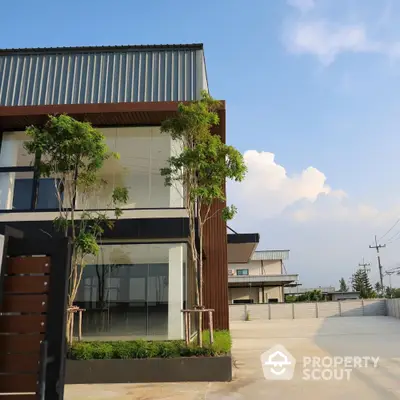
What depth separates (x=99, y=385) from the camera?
6.26 meters

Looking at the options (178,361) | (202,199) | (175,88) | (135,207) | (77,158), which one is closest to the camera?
(178,361)

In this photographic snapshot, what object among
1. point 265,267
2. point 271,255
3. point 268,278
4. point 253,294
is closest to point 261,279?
point 268,278

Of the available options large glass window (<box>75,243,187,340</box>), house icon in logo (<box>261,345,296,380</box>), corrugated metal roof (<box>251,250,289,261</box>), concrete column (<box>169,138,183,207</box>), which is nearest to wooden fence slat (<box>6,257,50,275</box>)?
house icon in logo (<box>261,345,296,380</box>)

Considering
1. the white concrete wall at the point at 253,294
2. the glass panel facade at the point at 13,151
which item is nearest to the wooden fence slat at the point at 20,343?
the glass panel facade at the point at 13,151

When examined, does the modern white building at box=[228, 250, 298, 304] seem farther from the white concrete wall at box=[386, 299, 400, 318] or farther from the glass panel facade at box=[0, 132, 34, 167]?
the glass panel facade at box=[0, 132, 34, 167]

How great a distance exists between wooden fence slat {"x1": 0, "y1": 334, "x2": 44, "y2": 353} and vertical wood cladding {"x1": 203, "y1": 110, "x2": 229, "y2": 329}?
6.66m

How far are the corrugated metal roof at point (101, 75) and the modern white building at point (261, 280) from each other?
1670 cm

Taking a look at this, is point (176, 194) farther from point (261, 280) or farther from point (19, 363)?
point (261, 280)

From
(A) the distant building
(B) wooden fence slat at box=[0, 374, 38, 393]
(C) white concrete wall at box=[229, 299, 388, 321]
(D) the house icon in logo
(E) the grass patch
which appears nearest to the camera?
(B) wooden fence slat at box=[0, 374, 38, 393]

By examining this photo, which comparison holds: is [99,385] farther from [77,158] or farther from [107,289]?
[77,158]

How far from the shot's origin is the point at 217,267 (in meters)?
9.69

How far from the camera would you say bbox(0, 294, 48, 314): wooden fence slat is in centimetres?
315

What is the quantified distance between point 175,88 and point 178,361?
5924 millimetres

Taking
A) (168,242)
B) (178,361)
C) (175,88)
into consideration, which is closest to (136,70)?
(175,88)
